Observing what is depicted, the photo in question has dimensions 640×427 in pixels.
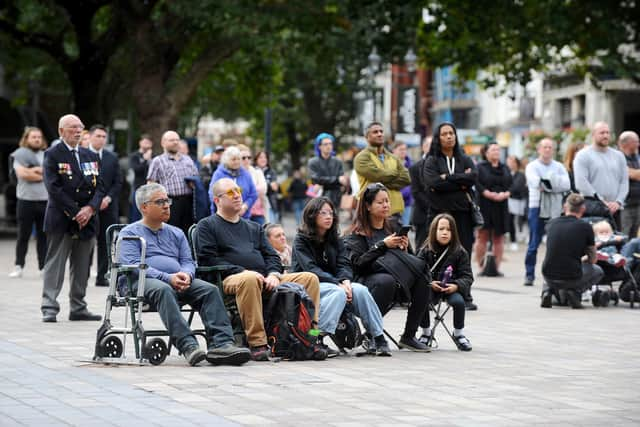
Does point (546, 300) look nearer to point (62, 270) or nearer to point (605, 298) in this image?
point (605, 298)

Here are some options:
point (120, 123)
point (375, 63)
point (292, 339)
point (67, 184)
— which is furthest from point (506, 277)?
point (120, 123)

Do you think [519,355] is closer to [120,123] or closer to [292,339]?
[292,339]

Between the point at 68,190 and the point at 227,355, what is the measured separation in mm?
3858

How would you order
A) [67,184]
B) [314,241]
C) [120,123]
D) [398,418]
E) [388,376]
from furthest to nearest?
[120,123] < [67,184] < [314,241] < [388,376] < [398,418]

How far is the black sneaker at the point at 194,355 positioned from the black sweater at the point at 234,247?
82 cm

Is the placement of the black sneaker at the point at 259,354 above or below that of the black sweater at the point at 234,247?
below

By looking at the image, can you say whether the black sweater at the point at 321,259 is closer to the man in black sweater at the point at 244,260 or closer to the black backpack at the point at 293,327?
the man in black sweater at the point at 244,260

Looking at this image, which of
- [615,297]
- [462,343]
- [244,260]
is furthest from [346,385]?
[615,297]

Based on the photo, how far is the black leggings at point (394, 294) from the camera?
11156 mm

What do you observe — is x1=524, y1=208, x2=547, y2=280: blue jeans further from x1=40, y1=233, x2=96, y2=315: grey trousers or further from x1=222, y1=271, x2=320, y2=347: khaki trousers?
x1=222, y1=271, x2=320, y2=347: khaki trousers

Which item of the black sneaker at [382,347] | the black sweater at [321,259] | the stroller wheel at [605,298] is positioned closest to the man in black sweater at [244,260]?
the black sweater at [321,259]

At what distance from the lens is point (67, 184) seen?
1322 cm

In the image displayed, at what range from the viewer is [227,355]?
391 inches

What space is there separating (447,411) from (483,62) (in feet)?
76.2
